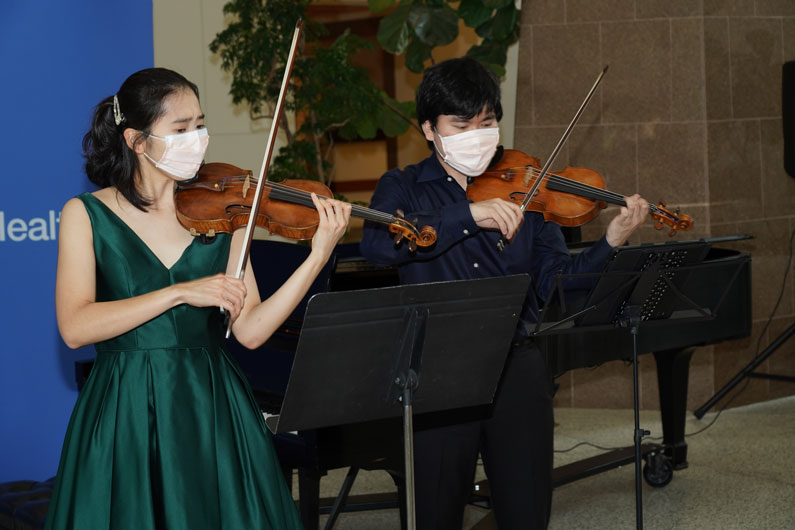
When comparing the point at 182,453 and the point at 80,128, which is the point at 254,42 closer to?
the point at 80,128

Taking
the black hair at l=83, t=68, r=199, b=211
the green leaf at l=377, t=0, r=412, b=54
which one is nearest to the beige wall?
the green leaf at l=377, t=0, r=412, b=54

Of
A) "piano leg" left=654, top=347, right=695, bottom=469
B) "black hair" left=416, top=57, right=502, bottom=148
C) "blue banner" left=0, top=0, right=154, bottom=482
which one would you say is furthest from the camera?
"piano leg" left=654, top=347, right=695, bottom=469

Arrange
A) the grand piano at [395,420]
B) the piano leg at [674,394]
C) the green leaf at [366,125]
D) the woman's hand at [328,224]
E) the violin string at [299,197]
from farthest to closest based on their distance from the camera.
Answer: the green leaf at [366,125] < the piano leg at [674,394] < the grand piano at [395,420] < the violin string at [299,197] < the woman's hand at [328,224]

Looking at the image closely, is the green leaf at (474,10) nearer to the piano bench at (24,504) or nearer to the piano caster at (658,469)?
the piano caster at (658,469)

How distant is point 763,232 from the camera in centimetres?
520

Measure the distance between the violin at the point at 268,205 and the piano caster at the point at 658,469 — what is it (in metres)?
2.20

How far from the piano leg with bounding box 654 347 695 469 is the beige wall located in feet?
3.69

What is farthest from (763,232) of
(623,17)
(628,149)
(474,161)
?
(474,161)

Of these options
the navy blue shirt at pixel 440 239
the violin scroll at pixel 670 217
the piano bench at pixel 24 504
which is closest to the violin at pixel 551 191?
the violin scroll at pixel 670 217

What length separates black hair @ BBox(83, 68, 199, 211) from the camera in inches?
75.8

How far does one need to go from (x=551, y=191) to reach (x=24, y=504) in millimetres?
1699

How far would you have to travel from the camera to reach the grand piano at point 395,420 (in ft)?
8.68

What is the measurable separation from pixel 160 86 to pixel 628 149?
3.62m

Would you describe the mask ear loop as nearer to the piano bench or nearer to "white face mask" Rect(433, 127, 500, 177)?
"white face mask" Rect(433, 127, 500, 177)
